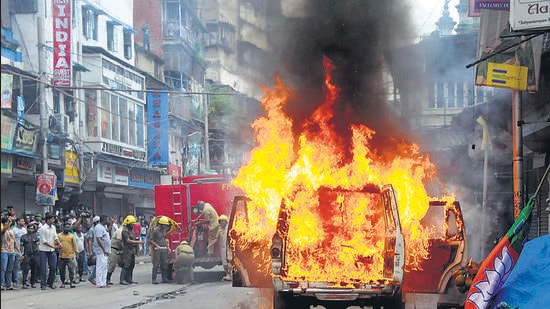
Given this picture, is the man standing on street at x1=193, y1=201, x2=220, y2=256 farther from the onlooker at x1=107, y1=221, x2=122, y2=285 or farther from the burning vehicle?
the burning vehicle

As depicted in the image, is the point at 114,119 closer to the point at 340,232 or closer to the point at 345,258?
the point at 340,232

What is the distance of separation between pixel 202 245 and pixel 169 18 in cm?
2920

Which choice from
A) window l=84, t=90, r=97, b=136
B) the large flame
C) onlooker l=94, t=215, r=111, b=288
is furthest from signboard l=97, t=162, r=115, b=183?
the large flame

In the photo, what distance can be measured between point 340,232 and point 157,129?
29203 millimetres

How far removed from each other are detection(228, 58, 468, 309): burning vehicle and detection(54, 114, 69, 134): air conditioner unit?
58.0 feet

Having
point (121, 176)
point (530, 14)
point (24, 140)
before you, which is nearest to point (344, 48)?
point (530, 14)

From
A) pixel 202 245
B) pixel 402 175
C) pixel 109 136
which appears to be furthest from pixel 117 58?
pixel 402 175

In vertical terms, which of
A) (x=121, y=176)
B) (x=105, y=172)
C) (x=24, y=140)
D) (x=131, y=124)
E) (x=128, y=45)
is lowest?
(x=121, y=176)

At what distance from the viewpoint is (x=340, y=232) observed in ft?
30.6

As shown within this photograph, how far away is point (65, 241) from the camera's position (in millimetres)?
16688

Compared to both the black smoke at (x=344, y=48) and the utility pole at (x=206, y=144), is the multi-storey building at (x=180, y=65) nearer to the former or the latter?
the utility pole at (x=206, y=144)

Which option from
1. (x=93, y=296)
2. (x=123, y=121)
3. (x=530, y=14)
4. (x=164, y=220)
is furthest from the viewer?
(x=123, y=121)

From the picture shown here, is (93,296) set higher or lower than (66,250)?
lower

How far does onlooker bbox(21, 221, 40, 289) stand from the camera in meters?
16.9
